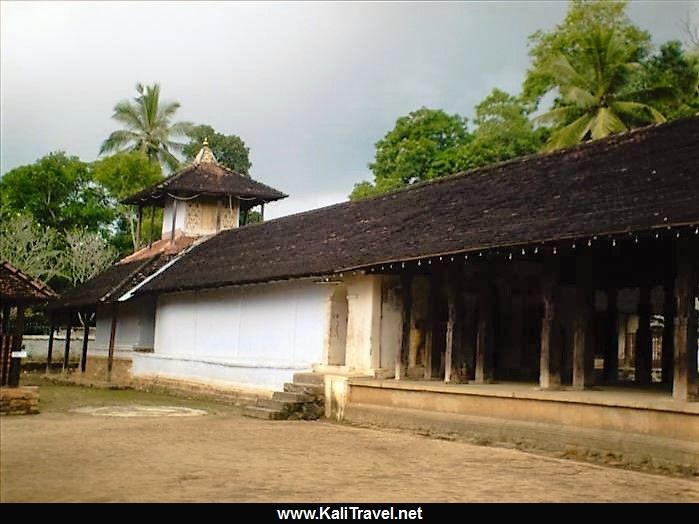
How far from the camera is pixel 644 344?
14211 millimetres

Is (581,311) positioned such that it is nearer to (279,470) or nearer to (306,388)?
(279,470)

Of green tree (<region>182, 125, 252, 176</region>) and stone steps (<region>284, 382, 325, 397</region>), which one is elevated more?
green tree (<region>182, 125, 252, 176</region>)

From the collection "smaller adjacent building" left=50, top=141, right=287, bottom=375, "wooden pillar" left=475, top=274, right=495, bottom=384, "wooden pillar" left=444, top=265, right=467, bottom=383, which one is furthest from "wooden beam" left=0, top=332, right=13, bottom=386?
"smaller adjacent building" left=50, top=141, right=287, bottom=375

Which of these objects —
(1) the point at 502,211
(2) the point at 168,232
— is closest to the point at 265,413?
(1) the point at 502,211

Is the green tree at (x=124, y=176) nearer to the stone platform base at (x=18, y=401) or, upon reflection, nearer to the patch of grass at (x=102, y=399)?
the patch of grass at (x=102, y=399)

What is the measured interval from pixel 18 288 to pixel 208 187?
37.4 ft

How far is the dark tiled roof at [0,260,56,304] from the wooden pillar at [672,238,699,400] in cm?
935

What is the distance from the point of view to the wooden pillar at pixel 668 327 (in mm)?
13203

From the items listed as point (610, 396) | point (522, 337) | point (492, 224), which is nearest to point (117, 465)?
point (610, 396)

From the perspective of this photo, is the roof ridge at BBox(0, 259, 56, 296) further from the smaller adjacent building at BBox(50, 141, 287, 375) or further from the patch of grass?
the smaller adjacent building at BBox(50, 141, 287, 375)

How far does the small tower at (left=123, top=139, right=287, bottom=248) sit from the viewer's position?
23.7 m

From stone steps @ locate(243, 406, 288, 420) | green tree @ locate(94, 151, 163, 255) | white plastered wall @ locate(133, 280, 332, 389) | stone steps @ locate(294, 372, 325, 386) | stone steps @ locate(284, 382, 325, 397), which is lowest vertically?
stone steps @ locate(243, 406, 288, 420)
